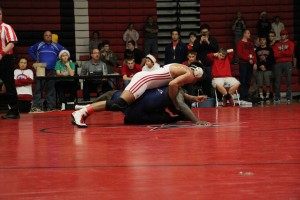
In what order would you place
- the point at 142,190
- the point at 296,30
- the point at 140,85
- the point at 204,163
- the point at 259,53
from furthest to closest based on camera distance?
the point at 296,30 < the point at 259,53 < the point at 140,85 < the point at 204,163 < the point at 142,190

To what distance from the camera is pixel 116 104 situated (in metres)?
6.92

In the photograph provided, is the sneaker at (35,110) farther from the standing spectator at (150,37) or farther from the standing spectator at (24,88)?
the standing spectator at (150,37)

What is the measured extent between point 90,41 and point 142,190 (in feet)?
44.5

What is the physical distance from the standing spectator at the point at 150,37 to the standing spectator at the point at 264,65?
11.1 feet

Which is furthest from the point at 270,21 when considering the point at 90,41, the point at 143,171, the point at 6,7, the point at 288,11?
the point at 143,171

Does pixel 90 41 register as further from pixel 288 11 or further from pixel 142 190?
pixel 142 190

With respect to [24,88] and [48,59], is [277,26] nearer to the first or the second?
[48,59]

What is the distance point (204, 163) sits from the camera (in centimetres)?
400

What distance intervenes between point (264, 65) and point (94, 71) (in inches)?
159

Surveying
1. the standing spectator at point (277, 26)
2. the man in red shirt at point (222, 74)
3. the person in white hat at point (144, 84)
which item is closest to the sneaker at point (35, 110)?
the man in red shirt at point (222, 74)

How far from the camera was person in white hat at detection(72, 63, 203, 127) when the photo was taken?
6.93 meters

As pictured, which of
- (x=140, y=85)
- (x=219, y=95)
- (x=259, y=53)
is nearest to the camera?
(x=140, y=85)

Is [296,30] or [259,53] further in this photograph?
[296,30]

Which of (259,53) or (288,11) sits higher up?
(288,11)
